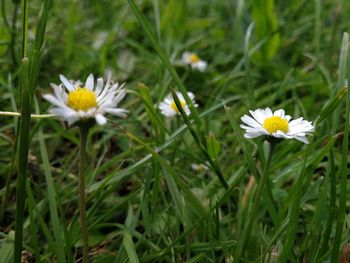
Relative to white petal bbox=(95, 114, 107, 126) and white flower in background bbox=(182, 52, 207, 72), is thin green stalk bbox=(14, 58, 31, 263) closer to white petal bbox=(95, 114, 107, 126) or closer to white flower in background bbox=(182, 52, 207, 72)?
white petal bbox=(95, 114, 107, 126)

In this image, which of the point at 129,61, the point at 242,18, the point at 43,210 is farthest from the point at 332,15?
the point at 43,210

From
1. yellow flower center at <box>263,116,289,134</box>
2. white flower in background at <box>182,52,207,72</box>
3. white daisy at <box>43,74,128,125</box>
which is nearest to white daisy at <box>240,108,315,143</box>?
yellow flower center at <box>263,116,289,134</box>

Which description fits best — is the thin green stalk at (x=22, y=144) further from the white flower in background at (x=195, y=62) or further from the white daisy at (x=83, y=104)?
the white flower in background at (x=195, y=62)

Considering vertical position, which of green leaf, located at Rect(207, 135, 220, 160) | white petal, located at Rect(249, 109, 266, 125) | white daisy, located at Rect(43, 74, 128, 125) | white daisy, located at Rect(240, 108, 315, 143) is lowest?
white daisy, located at Rect(240, 108, 315, 143)

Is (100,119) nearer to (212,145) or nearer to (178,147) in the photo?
(212,145)

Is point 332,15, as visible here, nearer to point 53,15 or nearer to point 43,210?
point 53,15
